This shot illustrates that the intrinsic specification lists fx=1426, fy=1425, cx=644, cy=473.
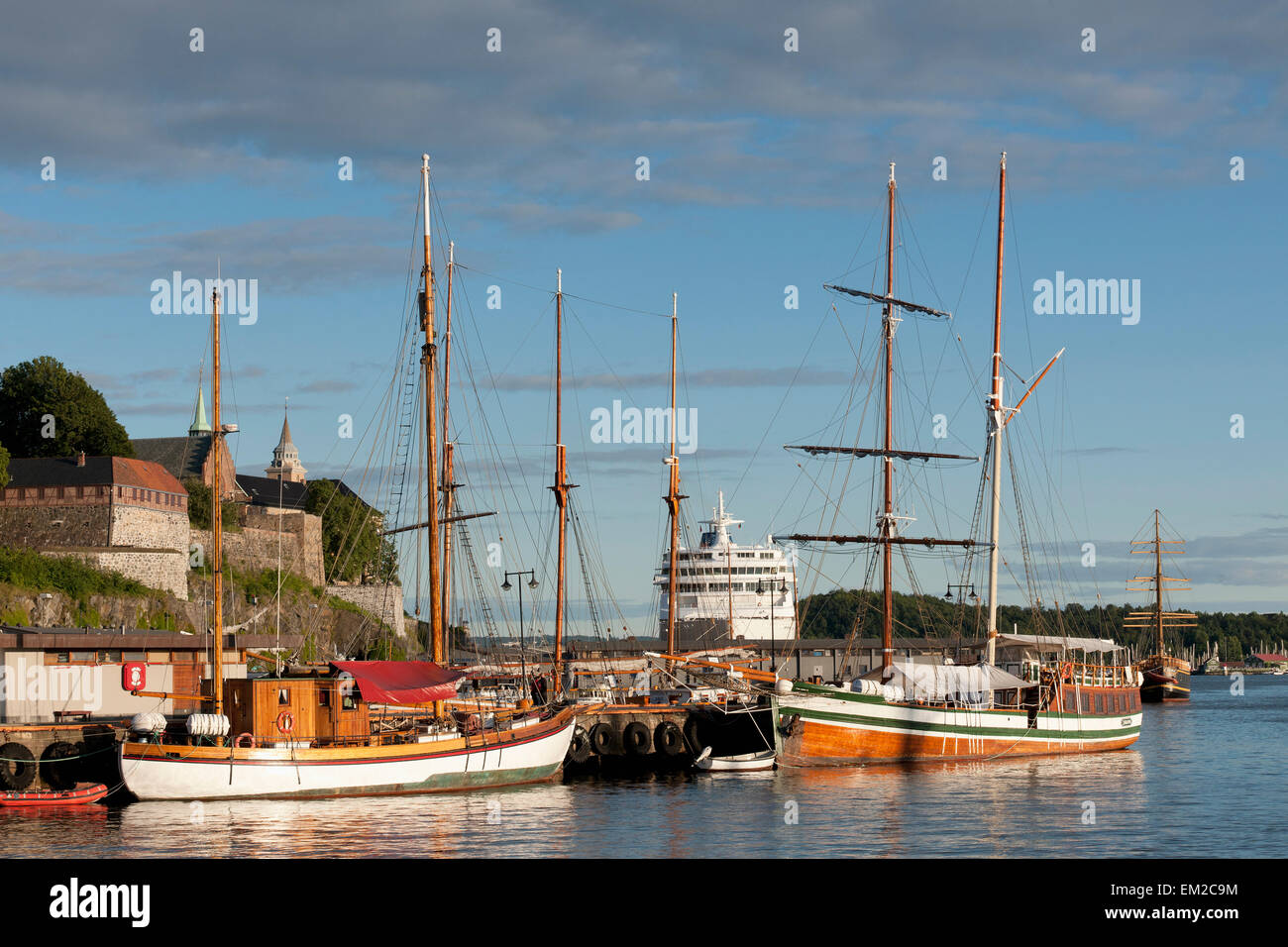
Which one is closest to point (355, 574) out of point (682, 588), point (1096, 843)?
point (682, 588)

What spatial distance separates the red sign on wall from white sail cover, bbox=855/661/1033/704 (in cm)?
2718

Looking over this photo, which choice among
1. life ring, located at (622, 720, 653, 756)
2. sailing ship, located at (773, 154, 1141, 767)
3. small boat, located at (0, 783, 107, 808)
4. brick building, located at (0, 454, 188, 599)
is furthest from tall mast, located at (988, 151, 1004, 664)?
brick building, located at (0, 454, 188, 599)

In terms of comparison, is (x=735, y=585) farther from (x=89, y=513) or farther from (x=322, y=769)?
(x=322, y=769)

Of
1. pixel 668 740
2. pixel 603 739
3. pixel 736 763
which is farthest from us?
pixel 668 740

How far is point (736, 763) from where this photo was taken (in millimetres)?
51188

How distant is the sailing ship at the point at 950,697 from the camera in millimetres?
51125

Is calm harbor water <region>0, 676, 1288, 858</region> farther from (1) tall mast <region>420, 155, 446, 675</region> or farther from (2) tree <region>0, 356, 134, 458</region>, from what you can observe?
(2) tree <region>0, 356, 134, 458</region>

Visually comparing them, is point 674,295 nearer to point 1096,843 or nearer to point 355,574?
point 1096,843

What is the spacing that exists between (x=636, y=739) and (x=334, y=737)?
15987mm

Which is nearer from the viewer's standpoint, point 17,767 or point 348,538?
point 17,767

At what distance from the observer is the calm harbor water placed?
31.6m

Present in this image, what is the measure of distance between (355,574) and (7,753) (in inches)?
3430

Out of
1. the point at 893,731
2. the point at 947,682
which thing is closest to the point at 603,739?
the point at 893,731
